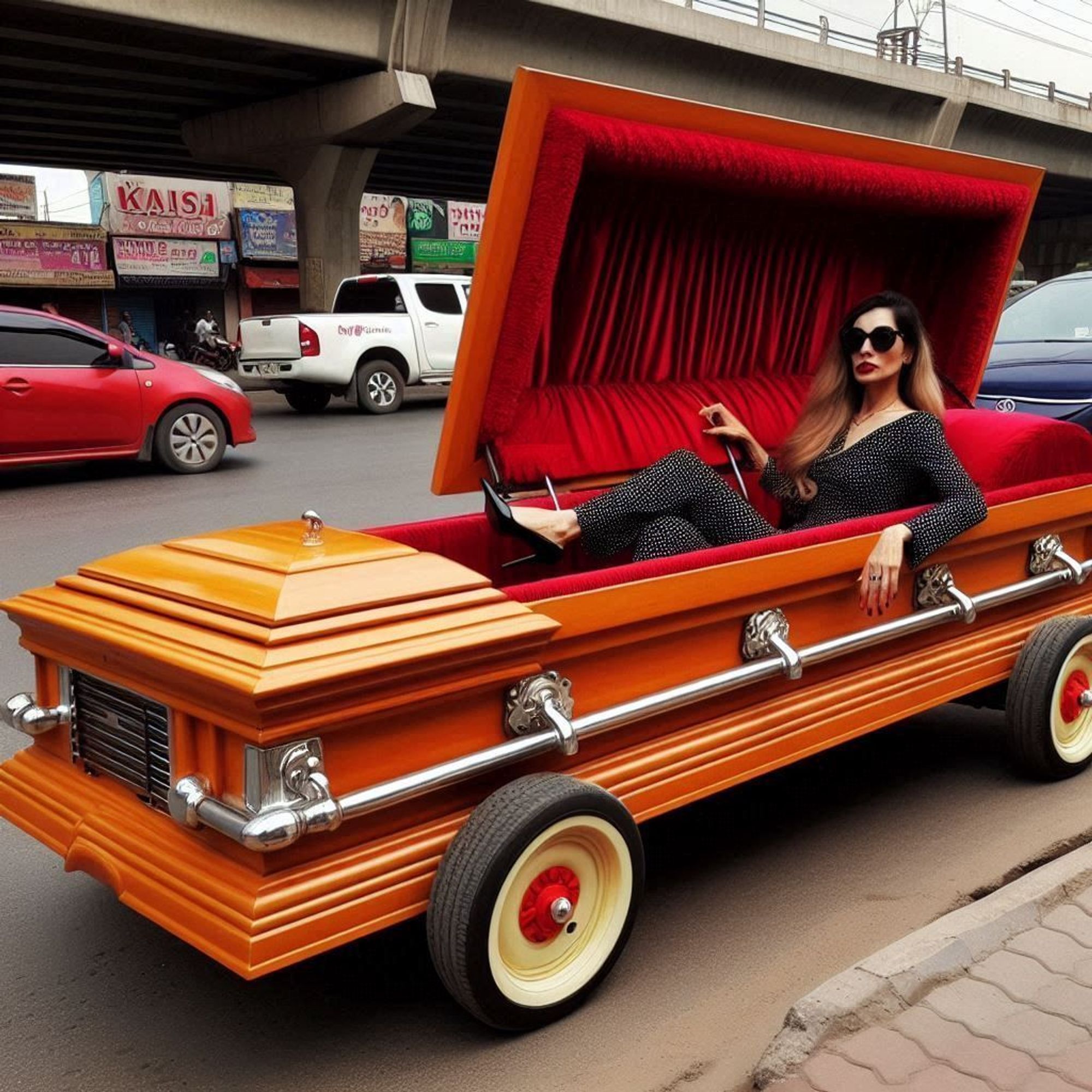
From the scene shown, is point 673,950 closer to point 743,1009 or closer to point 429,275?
point 743,1009

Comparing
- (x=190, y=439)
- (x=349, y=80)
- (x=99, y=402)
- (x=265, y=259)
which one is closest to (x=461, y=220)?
(x=265, y=259)

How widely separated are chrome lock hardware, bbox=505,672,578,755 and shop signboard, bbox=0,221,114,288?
29850mm

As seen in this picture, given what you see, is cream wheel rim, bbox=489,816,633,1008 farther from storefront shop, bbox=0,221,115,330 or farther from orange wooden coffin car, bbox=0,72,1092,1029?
storefront shop, bbox=0,221,115,330

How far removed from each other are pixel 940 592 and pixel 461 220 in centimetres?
3704

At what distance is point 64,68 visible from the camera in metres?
16.6

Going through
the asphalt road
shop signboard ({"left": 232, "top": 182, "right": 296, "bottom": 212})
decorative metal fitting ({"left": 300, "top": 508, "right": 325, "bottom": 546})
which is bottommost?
shop signboard ({"left": 232, "top": 182, "right": 296, "bottom": 212})

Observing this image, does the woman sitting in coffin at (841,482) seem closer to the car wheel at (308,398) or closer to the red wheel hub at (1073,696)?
the red wheel hub at (1073,696)

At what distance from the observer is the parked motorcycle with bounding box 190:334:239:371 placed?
85.0 feet

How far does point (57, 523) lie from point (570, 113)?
5.78 m

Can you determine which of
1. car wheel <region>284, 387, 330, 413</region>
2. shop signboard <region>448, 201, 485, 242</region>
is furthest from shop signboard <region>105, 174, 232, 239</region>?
car wheel <region>284, 387, 330, 413</region>

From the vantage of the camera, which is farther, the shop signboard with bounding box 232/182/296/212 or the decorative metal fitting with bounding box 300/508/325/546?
the shop signboard with bounding box 232/182/296/212

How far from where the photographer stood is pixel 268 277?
3356 cm


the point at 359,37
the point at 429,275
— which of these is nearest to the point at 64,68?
the point at 359,37

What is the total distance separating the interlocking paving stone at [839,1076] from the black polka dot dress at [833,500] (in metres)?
1.34
